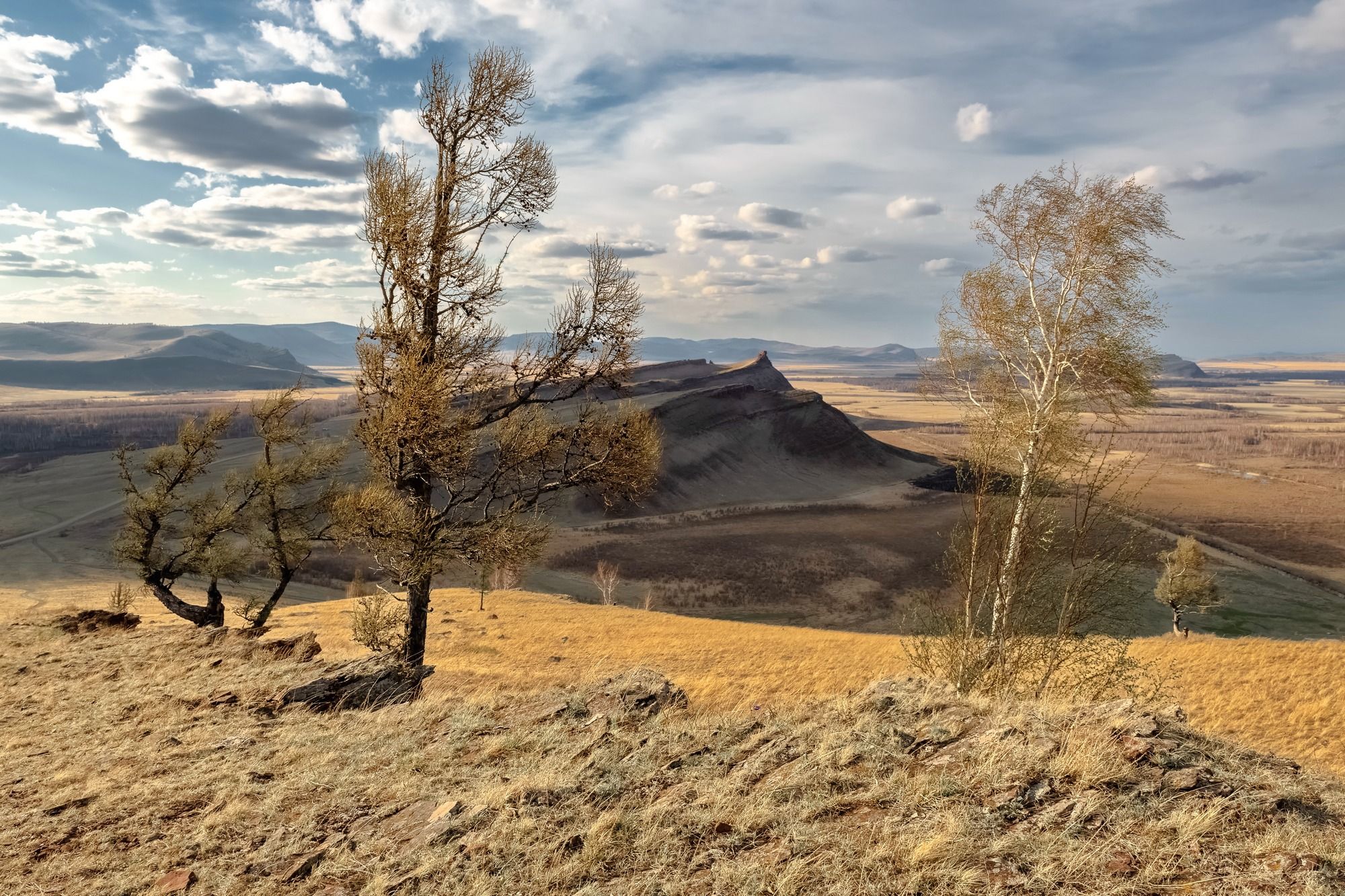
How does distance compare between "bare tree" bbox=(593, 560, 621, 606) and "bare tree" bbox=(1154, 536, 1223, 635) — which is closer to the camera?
"bare tree" bbox=(1154, 536, 1223, 635)

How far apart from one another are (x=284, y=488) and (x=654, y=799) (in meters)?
21.6

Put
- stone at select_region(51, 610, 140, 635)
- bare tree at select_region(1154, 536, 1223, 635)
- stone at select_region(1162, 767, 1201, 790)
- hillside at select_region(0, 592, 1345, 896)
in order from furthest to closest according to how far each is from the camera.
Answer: bare tree at select_region(1154, 536, 1223, 635)
stone at select_region(51, 610, 140, 635)
stone at select_region(1162, 767, 1201, 790)
hillside at select_region(0, 592, 1345, 896)

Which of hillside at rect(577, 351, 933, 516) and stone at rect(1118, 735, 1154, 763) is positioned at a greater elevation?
stone at rect(1118, 735, 1154, 763)

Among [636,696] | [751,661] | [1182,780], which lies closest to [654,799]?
[636,696]

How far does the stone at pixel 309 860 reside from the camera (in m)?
6.58

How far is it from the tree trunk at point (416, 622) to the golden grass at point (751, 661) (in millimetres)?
1144

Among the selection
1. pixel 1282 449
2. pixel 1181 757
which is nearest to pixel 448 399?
pixel 1181 757

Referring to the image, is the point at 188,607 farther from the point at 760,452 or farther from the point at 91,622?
the point at 760,452

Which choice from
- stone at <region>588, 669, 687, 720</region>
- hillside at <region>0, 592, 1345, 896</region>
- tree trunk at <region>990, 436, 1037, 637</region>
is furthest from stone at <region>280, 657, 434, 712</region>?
tree trunk at <region>990, 436, 1037, 637</region>

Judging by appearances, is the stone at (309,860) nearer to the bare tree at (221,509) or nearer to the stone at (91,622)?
the bare tree at (221,509)

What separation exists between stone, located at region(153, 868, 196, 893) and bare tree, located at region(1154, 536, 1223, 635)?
50.3m

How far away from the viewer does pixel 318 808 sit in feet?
26.3

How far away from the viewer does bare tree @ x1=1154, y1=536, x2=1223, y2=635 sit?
1711 inches

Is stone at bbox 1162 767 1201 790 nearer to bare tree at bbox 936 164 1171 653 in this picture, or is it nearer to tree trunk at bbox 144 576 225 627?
bare tree at bbox 936 164 1171 653
